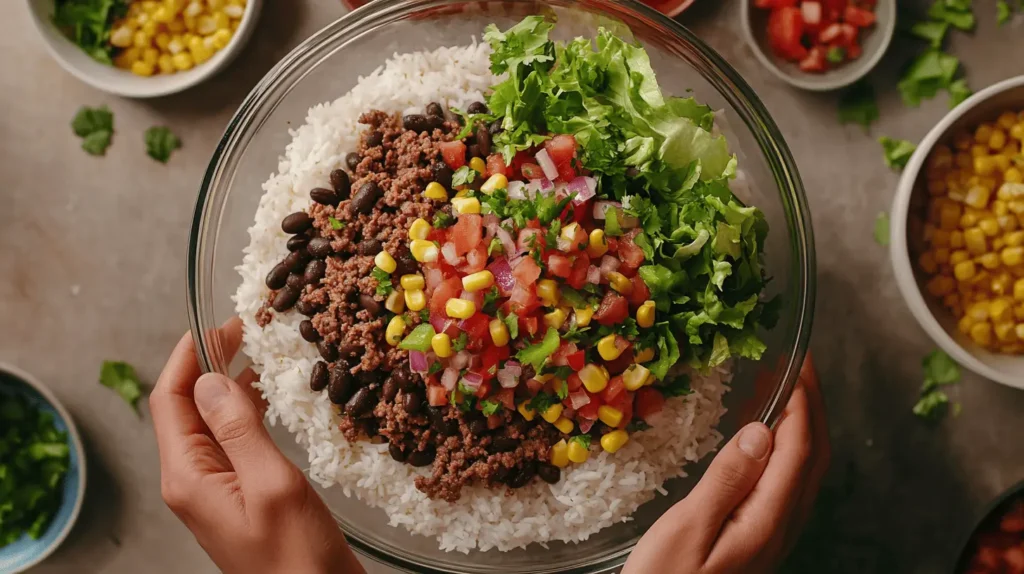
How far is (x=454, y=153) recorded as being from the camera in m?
2.25

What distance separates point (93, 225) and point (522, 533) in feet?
7.43

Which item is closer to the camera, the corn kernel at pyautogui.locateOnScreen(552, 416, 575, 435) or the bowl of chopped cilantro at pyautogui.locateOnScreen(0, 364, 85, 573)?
the corn kernel at pyautogui.locateOnScreen(552, 416, 575, 435)

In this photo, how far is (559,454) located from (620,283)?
1.80 ft

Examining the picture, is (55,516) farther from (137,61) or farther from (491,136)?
(491,136)

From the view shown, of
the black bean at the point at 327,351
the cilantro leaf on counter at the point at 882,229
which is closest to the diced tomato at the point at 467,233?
the black bean at the point at 327,351

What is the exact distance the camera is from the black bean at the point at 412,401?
2.19 metres

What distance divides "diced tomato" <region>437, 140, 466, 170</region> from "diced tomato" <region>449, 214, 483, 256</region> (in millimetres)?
219

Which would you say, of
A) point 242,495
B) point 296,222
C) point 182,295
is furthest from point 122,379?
point 296,222

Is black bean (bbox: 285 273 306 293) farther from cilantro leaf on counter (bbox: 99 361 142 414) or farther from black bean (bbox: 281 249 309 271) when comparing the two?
cilantro leaf on counter (bbox: 99 361 142 414)

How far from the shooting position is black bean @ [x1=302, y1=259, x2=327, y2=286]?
7.48ft

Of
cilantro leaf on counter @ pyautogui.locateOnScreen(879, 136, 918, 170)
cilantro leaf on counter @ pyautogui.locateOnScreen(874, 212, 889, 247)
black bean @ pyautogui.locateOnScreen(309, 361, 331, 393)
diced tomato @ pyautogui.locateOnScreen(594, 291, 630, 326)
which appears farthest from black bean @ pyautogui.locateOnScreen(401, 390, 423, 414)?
cilantro leaf on counter @ pyautogui.locateOnScreen(879, 136, 918, 170)

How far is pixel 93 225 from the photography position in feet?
10.6

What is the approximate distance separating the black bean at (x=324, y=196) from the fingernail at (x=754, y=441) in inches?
56.0

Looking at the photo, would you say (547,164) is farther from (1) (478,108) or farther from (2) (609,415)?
(2) (609,415)
